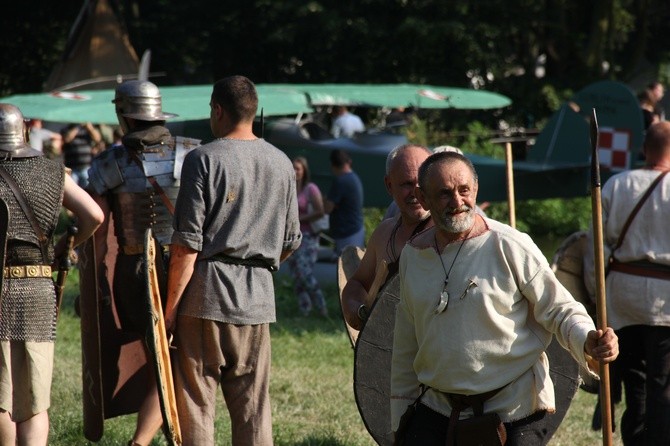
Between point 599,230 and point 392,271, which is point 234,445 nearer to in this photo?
point 392,271

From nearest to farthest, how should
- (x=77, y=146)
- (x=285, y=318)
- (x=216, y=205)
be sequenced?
(x=216, y=205) → (x=285, y=318) → (x=77, y=146)

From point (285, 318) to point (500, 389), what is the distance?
7924mm

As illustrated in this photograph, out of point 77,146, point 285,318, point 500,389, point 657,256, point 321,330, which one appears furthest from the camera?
point 77,146

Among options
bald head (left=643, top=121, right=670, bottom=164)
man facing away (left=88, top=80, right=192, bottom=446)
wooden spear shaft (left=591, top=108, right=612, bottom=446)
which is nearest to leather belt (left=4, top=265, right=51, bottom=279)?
man facing away (left=88, top=80, right=192, bottom=446)

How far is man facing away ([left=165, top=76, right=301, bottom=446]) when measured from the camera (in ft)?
15.8

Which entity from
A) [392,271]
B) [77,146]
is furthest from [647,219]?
[77,146]

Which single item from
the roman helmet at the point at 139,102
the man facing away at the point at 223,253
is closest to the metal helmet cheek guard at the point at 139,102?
the roman helmet at the point at 139,102

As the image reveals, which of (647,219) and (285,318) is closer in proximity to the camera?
(647,219)

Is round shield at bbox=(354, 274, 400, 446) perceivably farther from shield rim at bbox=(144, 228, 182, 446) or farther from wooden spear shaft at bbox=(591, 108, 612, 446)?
wooden spear shaft at bbox=(591, 108, 612, 446)

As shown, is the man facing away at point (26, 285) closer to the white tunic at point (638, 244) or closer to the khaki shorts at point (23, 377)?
the khaki shorts at point (23, 377)

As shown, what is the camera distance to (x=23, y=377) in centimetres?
494

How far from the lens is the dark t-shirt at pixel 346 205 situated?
12516 mm

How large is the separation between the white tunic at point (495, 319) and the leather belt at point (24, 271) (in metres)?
1.83

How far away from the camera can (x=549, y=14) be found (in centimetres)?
2905
